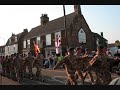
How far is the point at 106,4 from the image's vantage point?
41.2 feet

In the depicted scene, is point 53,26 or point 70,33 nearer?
point 70,33

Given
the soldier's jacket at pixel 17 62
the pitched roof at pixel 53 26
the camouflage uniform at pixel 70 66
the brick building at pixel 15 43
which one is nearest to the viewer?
the camouflage uniform at pixel 70 66

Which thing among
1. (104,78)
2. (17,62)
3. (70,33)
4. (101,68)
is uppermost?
(70,33)

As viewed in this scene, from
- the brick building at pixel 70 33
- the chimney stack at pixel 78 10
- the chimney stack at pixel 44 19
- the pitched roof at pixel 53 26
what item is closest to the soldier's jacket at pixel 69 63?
the brick building at pixel 70 33

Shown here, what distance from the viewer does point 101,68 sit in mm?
9867

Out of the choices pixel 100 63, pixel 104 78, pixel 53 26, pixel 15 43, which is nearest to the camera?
pixel 104 78

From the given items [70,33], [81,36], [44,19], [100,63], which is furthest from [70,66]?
[44,19]

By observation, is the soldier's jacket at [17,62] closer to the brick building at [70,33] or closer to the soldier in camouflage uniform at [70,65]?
the soldier in camouflage uniform at [70,65]

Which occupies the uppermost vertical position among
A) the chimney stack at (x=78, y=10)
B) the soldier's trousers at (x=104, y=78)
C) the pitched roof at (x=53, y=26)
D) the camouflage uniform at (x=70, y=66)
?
the chimney stack at (x=78, y=10)

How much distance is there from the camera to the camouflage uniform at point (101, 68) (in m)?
9.81

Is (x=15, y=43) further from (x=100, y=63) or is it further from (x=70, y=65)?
(x=100, y=63)

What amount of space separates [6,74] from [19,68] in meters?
4.57

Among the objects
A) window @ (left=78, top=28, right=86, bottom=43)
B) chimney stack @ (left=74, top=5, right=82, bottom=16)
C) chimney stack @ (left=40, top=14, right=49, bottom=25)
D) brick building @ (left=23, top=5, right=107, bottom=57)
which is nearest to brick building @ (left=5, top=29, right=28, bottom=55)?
chimney stack @ (left=40, top=14, right=49, bottom=25)
